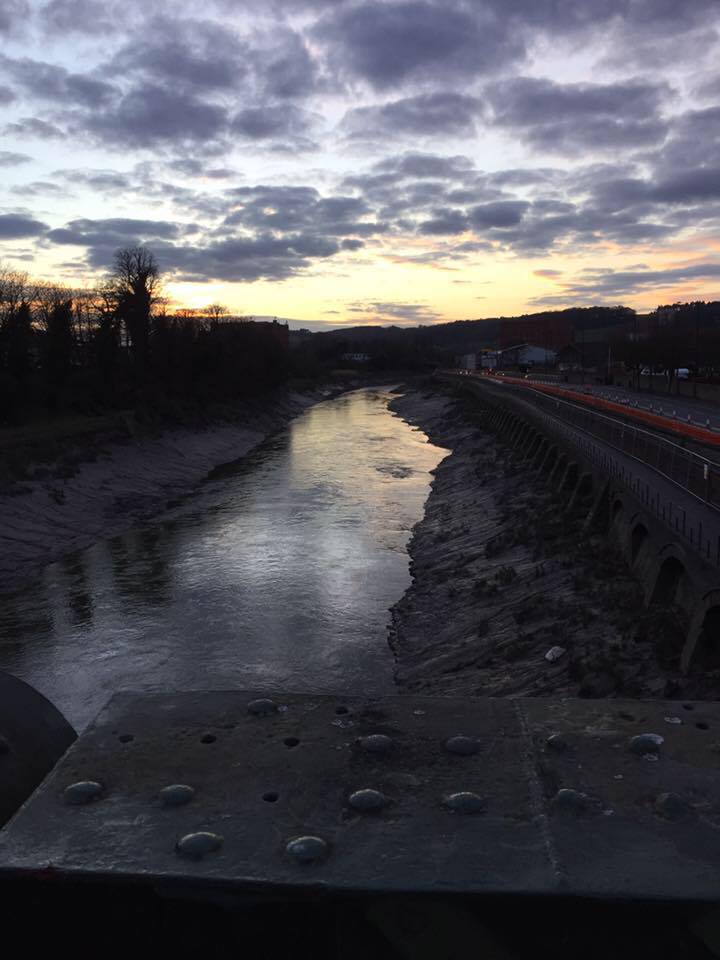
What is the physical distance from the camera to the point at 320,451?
56.5 m

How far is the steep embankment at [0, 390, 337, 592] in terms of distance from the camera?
28109mm

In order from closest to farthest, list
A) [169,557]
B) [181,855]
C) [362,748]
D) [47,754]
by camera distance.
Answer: [181,855], [362,748], [47,754], [169,557]

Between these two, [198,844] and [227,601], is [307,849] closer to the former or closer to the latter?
[198,844]

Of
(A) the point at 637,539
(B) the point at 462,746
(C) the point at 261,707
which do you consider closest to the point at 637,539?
(A) the point at 637,539

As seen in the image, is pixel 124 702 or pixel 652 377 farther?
pixel 652 377

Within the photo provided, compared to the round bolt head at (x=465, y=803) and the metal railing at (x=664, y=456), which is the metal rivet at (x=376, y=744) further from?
the metal railing at (x=664, y=456)

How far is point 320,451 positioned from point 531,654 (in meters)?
42.3

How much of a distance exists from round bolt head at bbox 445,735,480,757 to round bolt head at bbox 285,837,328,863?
1007mm

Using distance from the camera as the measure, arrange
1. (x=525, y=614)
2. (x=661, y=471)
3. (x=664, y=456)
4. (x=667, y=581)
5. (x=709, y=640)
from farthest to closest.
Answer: (x=661, y=471) → (x=664, y=456) → (x=525, y=614) → (x=667, y=581) → (x=709, y=640)

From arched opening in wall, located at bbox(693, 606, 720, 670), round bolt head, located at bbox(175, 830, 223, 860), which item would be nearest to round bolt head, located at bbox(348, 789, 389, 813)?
round bolt head, located at bbox(175, 830, 223, 860)

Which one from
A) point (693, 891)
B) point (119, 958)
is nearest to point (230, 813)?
point (119, 958)

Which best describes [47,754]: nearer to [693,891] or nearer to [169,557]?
[693,891]

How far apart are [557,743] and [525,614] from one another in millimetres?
13542

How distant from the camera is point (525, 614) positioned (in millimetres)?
17219
